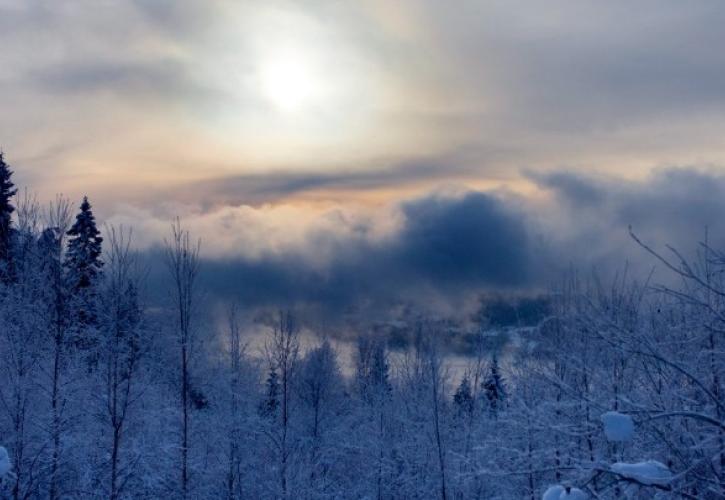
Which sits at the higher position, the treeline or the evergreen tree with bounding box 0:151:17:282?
the evergreen tree with bounding box 0:151:17:282

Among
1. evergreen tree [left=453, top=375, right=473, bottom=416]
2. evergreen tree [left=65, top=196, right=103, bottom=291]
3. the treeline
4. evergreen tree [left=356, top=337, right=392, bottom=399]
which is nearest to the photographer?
the treeline

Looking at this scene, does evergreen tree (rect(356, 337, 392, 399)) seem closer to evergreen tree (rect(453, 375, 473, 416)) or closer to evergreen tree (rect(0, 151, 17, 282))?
evergreen tree (rect(453, 375, 473, 416))

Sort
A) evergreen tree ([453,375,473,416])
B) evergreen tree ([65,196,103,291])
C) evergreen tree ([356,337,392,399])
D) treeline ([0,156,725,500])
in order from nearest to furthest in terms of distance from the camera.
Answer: treeline ([0,156,725,500]) → evergreen tree ([453,375,473,416]) → evergreen tree ([65,196,103,291]) → evergreen tree ([356,337,392,399])

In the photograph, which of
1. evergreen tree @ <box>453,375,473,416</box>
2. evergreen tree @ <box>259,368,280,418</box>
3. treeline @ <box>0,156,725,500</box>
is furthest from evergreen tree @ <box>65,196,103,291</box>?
evergreen tree @ <box>453,375,473,416</box>

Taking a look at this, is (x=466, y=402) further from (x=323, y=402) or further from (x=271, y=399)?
(x=271, y=399)

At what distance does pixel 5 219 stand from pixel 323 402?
2470 cm

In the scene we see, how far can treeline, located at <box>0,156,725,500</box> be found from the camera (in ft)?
25.0

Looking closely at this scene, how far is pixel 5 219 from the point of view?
3975cm

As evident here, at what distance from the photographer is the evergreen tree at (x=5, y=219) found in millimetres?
37875

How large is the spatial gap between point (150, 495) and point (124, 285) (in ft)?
33.7

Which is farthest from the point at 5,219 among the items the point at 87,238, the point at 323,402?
the point at 323,402

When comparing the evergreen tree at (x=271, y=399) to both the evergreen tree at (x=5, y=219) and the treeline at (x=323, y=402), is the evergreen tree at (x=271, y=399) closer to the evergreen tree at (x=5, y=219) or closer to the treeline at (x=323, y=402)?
the treeline at (x=323, y=402)

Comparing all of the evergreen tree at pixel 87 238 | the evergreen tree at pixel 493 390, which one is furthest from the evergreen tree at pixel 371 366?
the evergreen tree at pixel 87 238

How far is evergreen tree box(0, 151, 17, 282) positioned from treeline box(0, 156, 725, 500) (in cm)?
14
